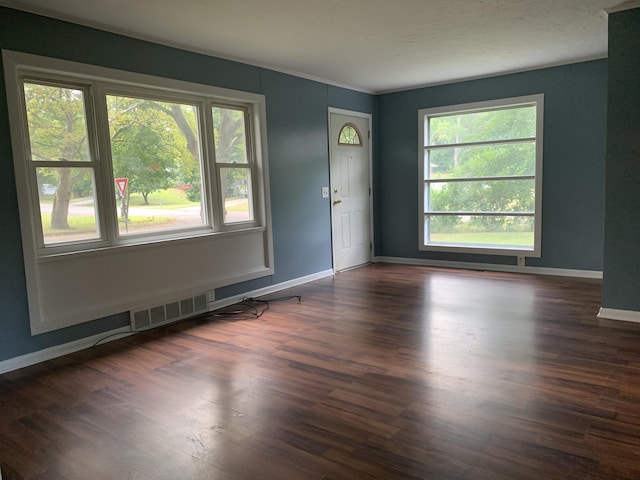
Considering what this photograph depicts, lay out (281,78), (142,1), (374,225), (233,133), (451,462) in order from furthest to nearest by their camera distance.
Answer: (374,225) → (281,78) → (233,133) → (142,1) → (451,462)

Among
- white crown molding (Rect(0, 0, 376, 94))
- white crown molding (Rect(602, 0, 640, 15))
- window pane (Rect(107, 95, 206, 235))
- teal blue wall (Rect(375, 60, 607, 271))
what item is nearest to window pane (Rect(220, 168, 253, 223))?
window pane (Rect(107, 95, 206, 235))

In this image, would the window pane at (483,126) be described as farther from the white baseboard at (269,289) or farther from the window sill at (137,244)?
the window sill at (137,244)

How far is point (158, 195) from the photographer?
425 cm

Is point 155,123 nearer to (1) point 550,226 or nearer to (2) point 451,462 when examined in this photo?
(2) point 451,462

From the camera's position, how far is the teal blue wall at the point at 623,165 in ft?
12.1

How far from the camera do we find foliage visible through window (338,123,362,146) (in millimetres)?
6334

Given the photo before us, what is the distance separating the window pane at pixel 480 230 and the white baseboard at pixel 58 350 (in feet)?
14.3

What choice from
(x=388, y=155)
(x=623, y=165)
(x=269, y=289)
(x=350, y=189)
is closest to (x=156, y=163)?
(x=269, y=289)

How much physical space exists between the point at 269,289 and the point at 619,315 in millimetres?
3369

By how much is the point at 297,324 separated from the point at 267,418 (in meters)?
1.64

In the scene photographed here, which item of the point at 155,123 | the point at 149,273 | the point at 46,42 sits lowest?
the point at 149,273

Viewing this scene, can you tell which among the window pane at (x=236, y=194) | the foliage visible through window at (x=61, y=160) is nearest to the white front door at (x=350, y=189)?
the window pane at (x=236, y=194)

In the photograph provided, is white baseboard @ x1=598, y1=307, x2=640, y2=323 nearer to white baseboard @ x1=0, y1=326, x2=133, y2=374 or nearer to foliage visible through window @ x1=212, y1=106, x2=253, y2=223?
foliage visible through window @ x1=212, y1=106, x2=253, y2=223

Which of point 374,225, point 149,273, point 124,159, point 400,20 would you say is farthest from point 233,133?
point 374,225
